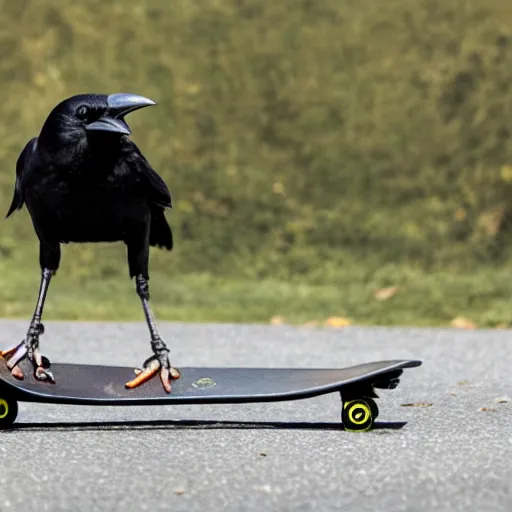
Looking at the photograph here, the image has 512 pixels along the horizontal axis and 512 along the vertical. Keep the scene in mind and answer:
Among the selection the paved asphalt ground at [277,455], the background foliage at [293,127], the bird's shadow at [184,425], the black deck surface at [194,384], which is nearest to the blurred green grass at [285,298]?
the background foliage at [293,127]

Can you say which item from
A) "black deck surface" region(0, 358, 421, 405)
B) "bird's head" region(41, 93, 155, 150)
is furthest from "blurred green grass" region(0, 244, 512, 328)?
"bird's head" region(41, 93, 155, 150)

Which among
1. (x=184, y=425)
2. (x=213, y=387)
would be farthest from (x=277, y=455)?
(x=184, y=425)

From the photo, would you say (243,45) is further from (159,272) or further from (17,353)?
(17,353)

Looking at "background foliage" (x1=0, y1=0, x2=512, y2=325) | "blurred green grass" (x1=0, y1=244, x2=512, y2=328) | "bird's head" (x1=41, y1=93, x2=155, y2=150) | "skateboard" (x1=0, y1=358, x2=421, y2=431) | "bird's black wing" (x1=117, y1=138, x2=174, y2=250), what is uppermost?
"background foliage" (x1=0, y1=0, x2=512, y2=325)

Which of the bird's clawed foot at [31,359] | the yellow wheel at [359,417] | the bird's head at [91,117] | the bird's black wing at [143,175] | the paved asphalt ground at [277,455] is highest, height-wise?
the bird's head at [91,117]

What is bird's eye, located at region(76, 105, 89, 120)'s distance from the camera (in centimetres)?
536

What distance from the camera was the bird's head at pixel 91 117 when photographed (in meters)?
5.32

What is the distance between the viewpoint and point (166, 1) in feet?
50.0

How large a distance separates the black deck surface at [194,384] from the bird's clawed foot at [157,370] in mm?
28

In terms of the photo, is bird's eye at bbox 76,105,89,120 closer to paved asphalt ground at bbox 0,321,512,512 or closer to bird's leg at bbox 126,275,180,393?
bird's leg at bbox 126,275,180,393

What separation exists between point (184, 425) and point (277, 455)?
1.03 metres

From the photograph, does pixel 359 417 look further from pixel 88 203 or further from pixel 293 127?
pixel 293 127

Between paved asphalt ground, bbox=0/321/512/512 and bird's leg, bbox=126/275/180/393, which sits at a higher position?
bird's leg, bbox=126/275/180/393

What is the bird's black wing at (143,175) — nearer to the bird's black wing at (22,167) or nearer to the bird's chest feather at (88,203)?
the bird's chest feather at (88,203)
